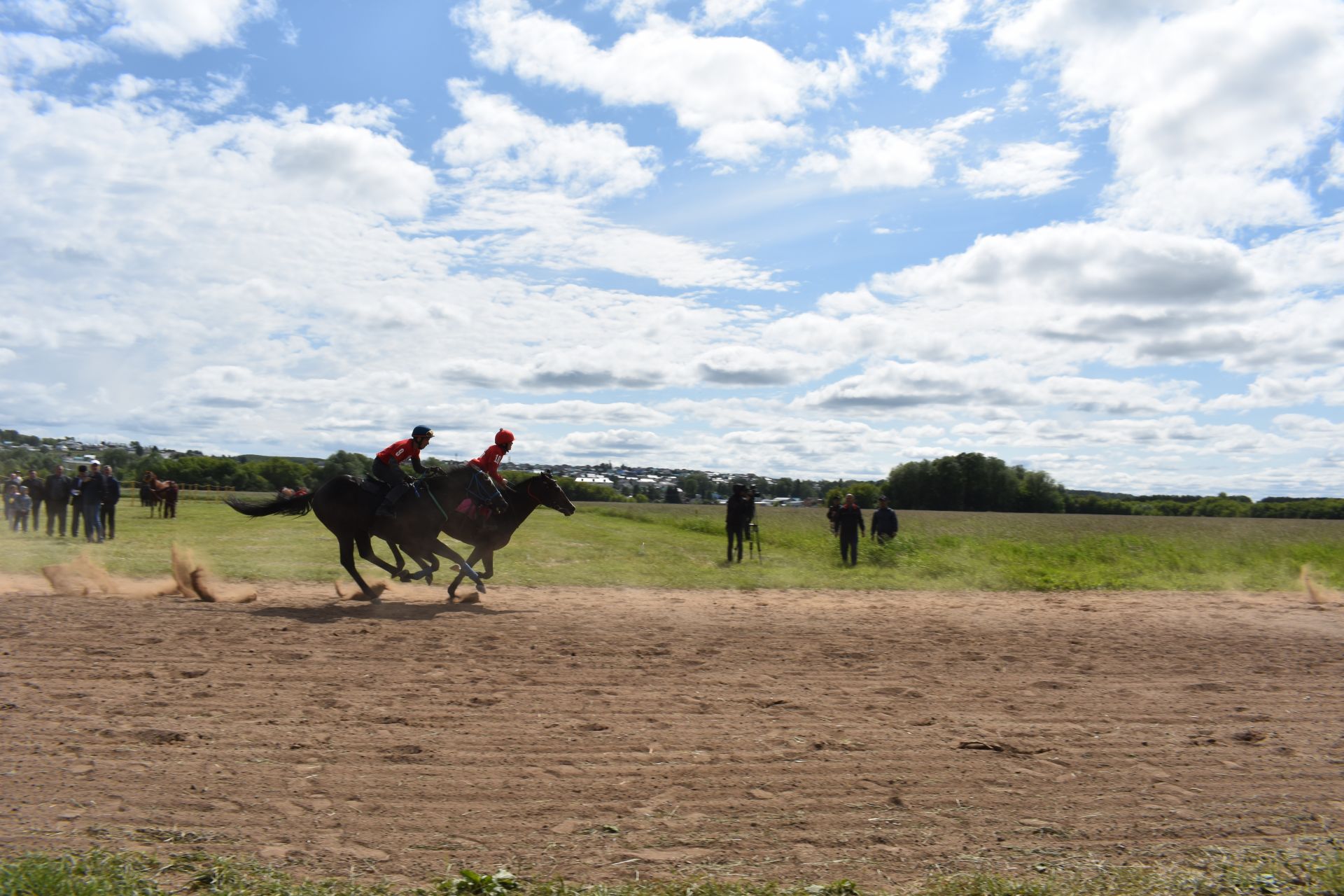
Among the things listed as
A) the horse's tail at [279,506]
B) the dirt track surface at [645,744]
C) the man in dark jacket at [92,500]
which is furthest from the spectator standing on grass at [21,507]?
the dirt track surface at [645,744]

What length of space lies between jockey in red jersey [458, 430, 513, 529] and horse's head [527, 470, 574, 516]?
2.07ft

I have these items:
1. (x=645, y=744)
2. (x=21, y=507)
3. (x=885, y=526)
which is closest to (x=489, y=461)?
(x=645, y=744)

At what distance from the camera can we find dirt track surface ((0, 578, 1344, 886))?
18.0 feet

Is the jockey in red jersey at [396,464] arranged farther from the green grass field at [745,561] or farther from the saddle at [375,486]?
the green grass field at [745,561]

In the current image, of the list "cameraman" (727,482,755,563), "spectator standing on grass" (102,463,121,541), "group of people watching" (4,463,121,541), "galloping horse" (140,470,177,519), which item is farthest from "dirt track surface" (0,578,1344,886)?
"galloping horse" (140,470,177,519)

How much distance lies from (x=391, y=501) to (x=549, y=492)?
2457 millimetres

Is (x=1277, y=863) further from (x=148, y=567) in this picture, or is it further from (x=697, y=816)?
(x=148, y=567)

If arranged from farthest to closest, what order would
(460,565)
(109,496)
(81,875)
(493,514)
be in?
(109,496)
(493,514)
(460,565)
(81,875)

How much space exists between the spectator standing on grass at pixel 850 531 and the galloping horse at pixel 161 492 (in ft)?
74.5

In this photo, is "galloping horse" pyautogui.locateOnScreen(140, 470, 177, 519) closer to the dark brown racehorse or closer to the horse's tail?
the horse's tail

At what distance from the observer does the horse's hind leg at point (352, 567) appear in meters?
14.3

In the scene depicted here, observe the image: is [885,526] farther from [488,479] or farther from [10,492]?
[10,492]

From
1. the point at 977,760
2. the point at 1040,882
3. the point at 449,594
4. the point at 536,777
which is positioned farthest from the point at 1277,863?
the point at 449,594

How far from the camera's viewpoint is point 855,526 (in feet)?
77.0
